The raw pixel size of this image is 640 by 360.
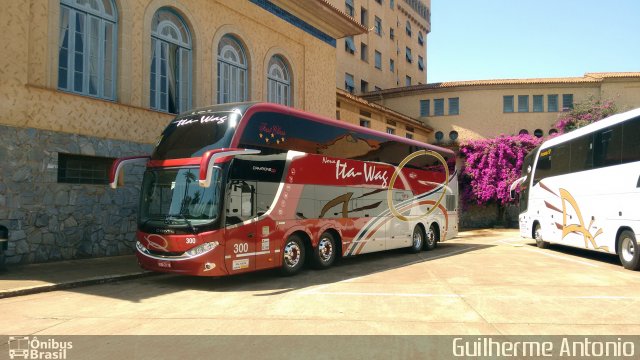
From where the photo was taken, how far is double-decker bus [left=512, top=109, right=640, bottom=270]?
40.0 feet

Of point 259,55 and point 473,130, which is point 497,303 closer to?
point 259,55

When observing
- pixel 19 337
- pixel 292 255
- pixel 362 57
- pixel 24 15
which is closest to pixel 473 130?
pixel 362 57

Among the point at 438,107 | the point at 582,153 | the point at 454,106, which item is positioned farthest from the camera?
the point at 438,107

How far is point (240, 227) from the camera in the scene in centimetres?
993

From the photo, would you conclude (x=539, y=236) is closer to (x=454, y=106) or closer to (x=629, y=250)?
(x=629, y=250)

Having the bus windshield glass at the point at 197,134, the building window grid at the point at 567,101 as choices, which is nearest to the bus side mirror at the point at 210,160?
the bus windshield glass at the point at 197,134

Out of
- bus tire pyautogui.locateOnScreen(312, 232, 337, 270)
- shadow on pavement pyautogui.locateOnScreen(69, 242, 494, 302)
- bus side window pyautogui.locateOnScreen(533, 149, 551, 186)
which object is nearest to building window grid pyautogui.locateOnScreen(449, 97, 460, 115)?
bus side window pyautogui.locateOnScreen(533, 149, 551, 186)

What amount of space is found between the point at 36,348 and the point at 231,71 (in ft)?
45.4

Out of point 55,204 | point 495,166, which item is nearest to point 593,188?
point 55,204

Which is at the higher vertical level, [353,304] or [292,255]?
[292,255]

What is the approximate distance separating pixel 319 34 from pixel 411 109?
59.3ft

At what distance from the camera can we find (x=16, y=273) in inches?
416

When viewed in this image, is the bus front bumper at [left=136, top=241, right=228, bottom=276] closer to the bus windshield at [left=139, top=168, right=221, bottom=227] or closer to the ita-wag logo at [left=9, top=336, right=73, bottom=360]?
the bus windshield at [left=139, top=168, right=221, bottom=227]

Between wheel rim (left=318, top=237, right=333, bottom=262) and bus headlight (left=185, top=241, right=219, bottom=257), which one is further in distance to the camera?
wheel rim (left=318, top=237, right=333, bottom=262)
